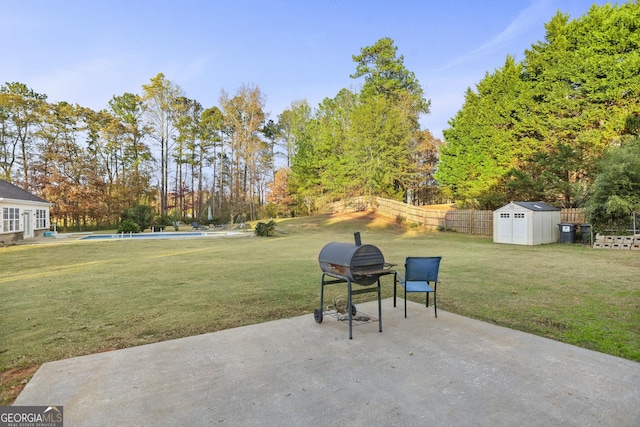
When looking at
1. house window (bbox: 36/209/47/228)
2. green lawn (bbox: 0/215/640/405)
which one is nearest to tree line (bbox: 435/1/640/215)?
green lawn (bbox: 0/215/640/405)

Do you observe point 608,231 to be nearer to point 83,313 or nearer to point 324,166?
point 83,313

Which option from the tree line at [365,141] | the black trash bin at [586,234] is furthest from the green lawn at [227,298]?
the tree line at [365,141]

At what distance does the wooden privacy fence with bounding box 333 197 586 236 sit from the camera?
17688 millimetres

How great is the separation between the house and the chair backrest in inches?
774

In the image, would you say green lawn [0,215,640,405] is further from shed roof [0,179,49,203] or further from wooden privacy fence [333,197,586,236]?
shed roof [0,179,49,203]

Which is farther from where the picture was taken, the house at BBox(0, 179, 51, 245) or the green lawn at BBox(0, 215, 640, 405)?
the house at BBox(0, 179, 51, 245)

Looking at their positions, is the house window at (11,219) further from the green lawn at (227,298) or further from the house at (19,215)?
the green lawn at (227,298)

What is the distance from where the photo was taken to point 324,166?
1438 inches

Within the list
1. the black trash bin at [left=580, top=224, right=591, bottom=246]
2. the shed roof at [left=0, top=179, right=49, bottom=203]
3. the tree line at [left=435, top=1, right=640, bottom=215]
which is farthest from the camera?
the tree line at [left=435, top=1, right=640, bottom=215]

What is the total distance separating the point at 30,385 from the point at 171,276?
547 cm

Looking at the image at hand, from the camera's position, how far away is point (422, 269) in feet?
14.8

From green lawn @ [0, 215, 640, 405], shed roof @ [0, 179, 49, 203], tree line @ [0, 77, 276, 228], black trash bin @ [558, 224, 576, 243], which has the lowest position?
green lawn @ [0, 215, 640, 405]

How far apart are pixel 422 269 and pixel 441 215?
2067cm

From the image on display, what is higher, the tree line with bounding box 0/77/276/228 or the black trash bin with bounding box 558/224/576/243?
the tree line with bounding box 0/77/276/228
